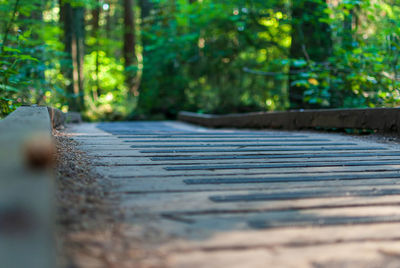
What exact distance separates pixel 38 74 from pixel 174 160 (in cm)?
585

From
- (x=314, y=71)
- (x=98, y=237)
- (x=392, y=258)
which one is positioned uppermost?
(x=314, y=71)

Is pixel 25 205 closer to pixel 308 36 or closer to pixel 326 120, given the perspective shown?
pixel 326 120

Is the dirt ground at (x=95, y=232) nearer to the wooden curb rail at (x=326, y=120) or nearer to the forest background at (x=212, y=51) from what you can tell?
the wooden curb rail at (x=326, y=120)

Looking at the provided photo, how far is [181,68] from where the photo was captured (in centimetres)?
1363

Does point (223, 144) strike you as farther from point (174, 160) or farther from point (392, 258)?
point (392, 258)

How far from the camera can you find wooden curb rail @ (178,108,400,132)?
17.1 ft

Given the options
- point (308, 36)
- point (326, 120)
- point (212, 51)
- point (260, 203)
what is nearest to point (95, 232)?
point (260, 203)

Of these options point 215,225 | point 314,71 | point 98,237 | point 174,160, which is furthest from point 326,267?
point 314,71

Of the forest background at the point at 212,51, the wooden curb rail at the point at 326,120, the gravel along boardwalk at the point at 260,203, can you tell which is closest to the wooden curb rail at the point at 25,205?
the gravel along boardwalk at the point at 260,203

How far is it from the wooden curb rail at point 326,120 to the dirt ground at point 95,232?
3932 mm

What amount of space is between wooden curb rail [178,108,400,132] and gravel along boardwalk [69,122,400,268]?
139 centimetres

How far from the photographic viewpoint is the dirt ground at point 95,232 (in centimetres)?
150

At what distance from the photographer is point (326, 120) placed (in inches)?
239

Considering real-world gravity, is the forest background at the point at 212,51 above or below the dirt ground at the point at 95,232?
above
